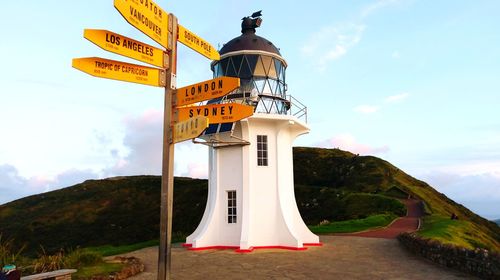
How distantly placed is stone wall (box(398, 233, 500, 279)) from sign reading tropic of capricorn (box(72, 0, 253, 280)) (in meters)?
8.26

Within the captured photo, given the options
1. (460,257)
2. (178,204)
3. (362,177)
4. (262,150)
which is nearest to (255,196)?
(262,150)

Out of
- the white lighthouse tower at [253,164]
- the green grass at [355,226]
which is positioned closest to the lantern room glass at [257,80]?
the white lighthouse tower at [253,164]

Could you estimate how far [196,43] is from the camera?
6.31 m

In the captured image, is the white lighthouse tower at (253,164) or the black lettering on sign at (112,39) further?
the white lighthouse tower at (253,164)

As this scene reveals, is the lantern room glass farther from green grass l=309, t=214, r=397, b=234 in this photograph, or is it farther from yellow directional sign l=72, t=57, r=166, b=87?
yellow directional sign l=72, t=57, r=166, b=87

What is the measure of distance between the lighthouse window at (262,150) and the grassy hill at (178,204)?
1416 centimetres

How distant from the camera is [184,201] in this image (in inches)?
1697

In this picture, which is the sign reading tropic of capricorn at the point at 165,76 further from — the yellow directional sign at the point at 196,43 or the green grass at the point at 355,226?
the green grass at the point at 355,226

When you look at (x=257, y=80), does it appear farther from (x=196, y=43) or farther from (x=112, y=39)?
(x=112, y=39)

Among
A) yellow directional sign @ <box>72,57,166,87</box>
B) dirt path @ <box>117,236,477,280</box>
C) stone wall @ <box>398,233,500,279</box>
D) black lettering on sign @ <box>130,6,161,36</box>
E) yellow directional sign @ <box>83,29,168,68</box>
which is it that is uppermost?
black lettering on sign @ <box>130,6,161,36</box>

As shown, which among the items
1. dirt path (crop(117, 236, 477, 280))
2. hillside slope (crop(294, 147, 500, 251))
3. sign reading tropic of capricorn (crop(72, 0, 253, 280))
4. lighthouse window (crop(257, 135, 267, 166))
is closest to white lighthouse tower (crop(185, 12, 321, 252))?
lighthouse window (crop(257, 135, 267, 166))

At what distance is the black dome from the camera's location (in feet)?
56.4

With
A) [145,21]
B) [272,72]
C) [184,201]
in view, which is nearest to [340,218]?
[272,72]

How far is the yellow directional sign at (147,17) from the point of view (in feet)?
16.7
